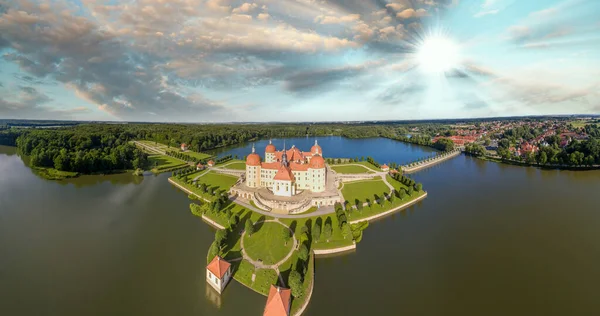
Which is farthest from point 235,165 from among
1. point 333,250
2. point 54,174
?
point 333,250

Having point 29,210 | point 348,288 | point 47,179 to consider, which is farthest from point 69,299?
point 47,179

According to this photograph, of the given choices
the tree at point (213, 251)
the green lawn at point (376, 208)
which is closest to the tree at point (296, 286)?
the tree at point (213, 251)

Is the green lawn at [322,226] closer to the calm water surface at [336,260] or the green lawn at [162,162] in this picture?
the calm water surface at [336,260]

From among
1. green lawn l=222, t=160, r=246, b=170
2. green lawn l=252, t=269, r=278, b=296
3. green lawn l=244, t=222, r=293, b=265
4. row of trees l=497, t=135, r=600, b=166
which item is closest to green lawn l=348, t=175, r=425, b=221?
green lawn l=244, t=222, r=293, b=265

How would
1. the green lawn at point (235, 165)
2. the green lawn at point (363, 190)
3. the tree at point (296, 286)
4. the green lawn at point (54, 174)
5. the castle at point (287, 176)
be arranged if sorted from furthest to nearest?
the green lawn at point (235, 165), the green lawn at point (54, 174), the green lawn at point (363, 190), the castle at point (287, 176), the tree at point (296, 286)

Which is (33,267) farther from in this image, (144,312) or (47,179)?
(47,179)

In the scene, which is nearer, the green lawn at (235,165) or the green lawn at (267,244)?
the green lawn at (267,244)

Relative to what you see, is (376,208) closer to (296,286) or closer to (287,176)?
(287,176)
